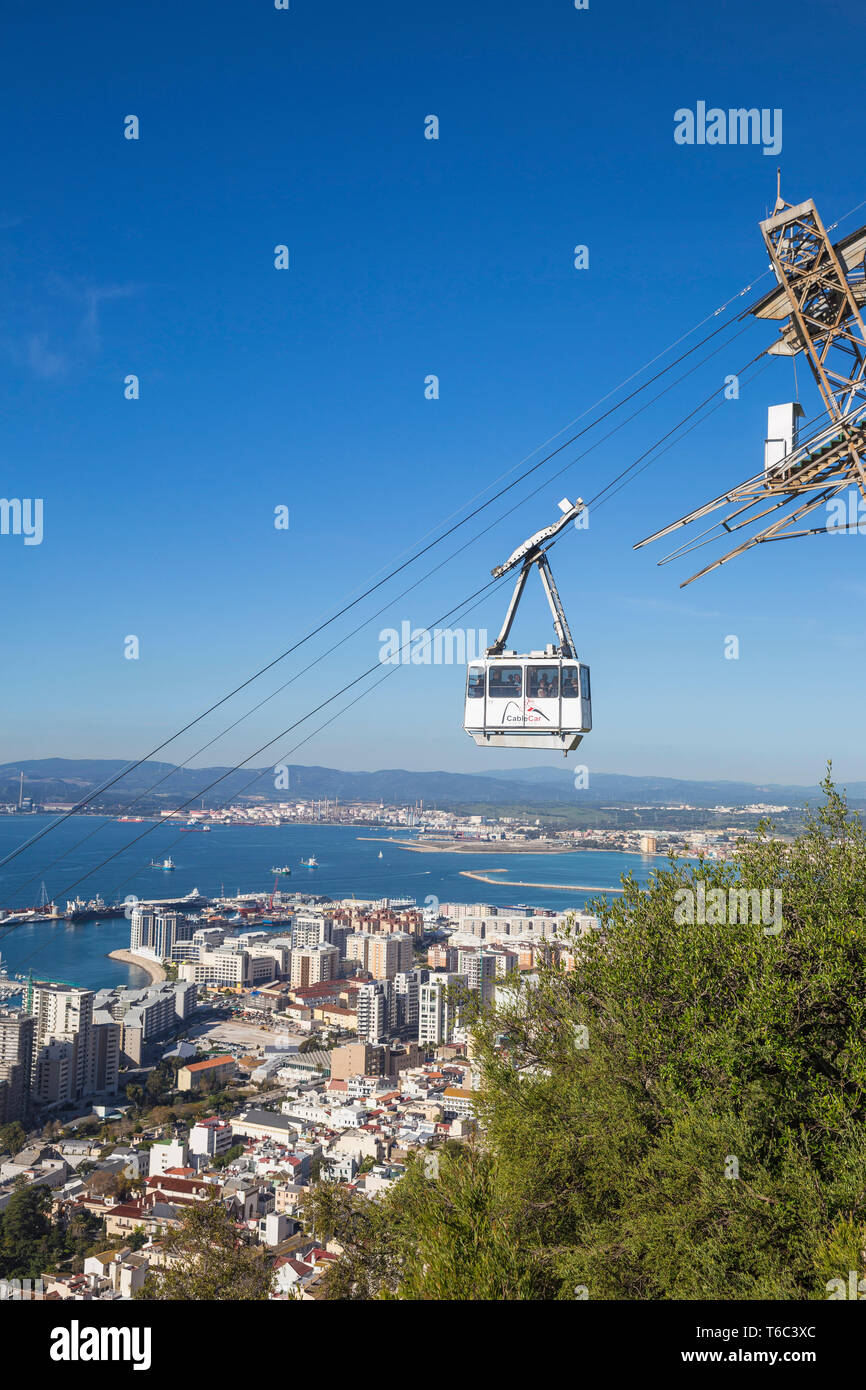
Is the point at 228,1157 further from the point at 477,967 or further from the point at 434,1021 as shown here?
the point at 477,967

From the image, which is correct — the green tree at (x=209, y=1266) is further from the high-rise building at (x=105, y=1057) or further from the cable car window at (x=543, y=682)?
Answer: the high-rise building at (x=105, y=1057)

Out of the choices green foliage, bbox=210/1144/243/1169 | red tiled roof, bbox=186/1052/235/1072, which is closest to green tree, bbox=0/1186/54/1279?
green foliage, bbox=210/1144/243/1169

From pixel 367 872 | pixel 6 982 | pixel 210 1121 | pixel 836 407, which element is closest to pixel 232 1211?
pixel 210 1121

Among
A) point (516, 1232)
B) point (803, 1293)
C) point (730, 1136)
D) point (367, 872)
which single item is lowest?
point (367, 872)

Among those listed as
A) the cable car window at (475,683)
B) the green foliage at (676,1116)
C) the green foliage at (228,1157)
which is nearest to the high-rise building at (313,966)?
the green foliage at (228,1157)

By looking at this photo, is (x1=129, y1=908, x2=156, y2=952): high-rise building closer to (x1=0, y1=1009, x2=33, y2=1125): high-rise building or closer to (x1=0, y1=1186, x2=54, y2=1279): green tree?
(x1=0, y1=1009, x2=33, y2=1125): high-rise building

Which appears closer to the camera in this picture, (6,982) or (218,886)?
(6,982)

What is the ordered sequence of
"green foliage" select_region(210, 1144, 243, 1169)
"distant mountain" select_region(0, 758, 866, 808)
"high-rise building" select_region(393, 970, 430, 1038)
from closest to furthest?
"green foliage" select_region(210, 1144, 243, 1169)
"high-rise building" select_region(393, 970, 430, 1038)
"distant mountain" select_region(0, 758, 866, 808)
